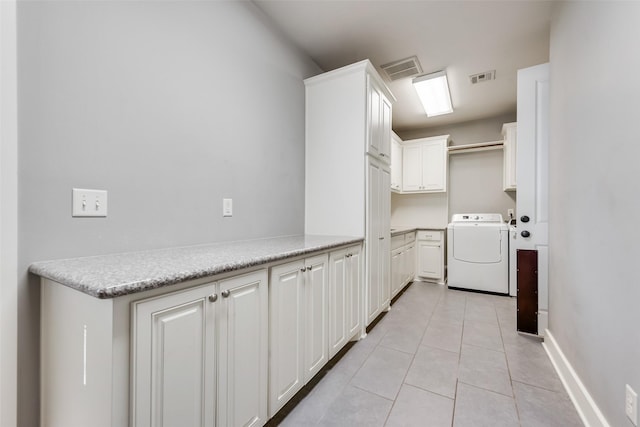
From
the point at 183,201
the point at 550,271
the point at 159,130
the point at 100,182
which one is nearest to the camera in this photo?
the point at 100,182

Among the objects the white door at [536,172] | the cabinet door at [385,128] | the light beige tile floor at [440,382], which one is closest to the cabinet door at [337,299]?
the light beige tile floor at [440,382]

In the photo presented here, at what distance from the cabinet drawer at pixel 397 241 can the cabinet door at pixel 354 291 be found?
105 cm

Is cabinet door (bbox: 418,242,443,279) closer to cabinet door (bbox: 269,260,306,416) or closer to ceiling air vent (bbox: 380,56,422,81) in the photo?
ceiling air vent (bbox: 380,56,422,81)

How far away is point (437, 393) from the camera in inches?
60.2

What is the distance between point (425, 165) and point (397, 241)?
162 cm

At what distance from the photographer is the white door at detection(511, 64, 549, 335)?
2186mm

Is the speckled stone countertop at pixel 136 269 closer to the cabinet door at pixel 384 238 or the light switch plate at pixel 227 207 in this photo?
the light switch plate at pixel 227 207

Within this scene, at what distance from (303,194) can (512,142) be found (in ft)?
9.81

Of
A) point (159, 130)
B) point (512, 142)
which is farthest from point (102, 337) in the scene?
point (512, 142)

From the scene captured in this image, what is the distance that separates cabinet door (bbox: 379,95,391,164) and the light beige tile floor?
5.31ft

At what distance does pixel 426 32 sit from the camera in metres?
2.23

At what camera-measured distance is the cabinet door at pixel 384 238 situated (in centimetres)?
254

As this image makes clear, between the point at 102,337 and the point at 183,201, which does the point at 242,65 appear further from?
the point at 102,337

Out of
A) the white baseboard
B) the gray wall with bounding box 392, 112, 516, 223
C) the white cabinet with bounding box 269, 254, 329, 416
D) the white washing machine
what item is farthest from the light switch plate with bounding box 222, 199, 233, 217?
the gray wall with bounding box 392, 112, 516, 223
